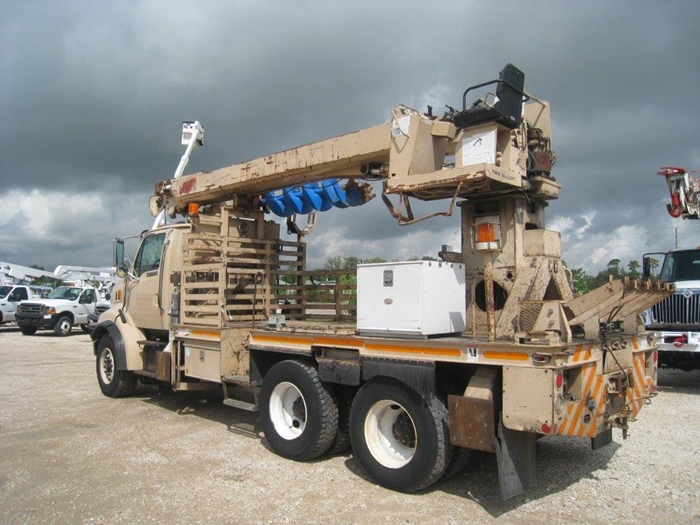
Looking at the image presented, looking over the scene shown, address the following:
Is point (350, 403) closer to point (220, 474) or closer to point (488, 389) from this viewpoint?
point (220, 474)

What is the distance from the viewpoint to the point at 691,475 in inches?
230

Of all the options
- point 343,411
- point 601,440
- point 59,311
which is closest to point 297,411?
point 343,411

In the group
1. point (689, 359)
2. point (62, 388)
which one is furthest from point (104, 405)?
point (689, 359)

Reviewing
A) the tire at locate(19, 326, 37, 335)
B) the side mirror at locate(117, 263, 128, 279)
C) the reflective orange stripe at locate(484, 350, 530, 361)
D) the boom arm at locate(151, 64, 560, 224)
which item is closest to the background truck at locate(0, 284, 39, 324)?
the tire at locate(19, 326, 37, 335)

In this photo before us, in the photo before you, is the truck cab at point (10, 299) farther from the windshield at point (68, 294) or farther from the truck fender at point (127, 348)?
the truck fender at point (127, 348)

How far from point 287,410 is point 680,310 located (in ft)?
25.7

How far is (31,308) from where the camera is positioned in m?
23.1

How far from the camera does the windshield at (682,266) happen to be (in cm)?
1105

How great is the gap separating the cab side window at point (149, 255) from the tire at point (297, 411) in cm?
357

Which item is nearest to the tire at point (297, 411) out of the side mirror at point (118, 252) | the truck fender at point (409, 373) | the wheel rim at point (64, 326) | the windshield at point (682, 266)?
the truck fender at point (409, 373)

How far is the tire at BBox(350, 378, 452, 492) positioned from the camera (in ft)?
16.4

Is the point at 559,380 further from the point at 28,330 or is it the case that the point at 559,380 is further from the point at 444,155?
the point at 28,330

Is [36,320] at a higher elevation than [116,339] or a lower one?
lower

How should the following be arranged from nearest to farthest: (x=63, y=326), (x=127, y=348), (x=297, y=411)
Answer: (x=297, y=411) < (x=127, y=348) < (x=63, y=326)
